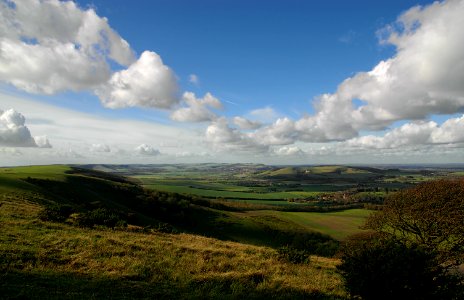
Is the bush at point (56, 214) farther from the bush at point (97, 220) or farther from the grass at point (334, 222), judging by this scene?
the grass at point (334, 222)

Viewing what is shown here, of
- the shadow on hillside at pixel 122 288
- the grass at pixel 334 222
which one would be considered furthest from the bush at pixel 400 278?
the grass at pixel 334 222

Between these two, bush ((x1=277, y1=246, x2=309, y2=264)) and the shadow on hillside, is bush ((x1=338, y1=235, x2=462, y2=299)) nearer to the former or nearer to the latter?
the shadow on hillside

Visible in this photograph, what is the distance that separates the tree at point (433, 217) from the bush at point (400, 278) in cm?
2110

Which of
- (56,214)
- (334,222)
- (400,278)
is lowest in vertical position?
(334,222)

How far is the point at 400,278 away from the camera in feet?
38.4

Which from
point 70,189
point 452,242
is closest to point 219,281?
point 452,242

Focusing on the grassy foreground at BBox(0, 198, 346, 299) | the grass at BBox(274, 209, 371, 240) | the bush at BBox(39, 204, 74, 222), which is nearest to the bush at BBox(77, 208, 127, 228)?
the bush at BBox(39, 204, 74, 222)

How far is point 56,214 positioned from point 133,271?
56.5ft

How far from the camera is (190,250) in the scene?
22.2 meters

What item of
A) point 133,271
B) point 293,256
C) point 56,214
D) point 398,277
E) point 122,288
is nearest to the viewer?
point 398,277

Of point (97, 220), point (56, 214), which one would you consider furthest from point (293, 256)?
point (56, 214)

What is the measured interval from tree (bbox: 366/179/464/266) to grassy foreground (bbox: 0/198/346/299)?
1916 centimetres

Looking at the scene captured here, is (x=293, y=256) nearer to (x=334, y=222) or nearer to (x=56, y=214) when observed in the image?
(x=56, y=214)

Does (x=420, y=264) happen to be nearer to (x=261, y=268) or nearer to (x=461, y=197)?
(x=261, y=268)
